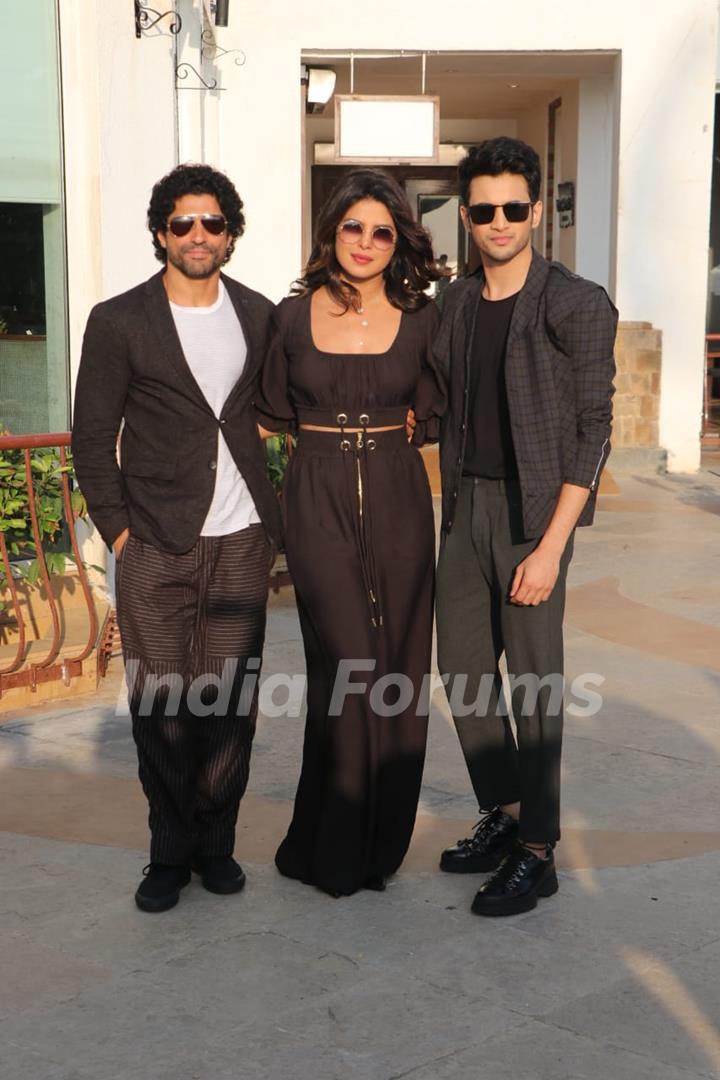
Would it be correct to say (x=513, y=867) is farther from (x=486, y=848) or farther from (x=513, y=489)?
(x=513, y=489)

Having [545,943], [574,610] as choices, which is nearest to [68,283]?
[574,610]

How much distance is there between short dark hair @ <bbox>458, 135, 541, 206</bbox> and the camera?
12.2 ft

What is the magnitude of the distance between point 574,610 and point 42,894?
4.05 meters

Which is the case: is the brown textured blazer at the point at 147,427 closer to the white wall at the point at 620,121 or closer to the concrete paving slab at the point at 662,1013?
the concrete paving slab at the point at 662,1013

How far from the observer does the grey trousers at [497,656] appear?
3.84 m

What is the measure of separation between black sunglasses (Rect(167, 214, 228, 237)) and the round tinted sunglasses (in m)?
0.31

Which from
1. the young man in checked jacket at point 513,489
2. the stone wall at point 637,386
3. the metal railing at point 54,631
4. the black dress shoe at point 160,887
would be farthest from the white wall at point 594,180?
the black dress shoe at point 160,887

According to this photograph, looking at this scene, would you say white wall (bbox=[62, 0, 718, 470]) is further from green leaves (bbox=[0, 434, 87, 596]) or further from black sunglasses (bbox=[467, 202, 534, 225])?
black sunglasses (bbox=[467, 202, 534, 225])

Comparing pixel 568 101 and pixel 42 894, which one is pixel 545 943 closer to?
pixel 42 894

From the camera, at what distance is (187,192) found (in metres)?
3.75

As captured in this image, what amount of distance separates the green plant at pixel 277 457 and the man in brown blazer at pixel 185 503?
12.2ft

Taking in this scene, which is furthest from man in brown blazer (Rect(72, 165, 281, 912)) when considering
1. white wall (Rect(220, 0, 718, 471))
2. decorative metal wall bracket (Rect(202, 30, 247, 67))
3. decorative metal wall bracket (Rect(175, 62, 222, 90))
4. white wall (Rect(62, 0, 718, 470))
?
white wall (Rect(220, 0, 718, 471))

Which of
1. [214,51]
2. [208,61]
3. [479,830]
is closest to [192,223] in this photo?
[479,830]

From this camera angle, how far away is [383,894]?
3.97m
